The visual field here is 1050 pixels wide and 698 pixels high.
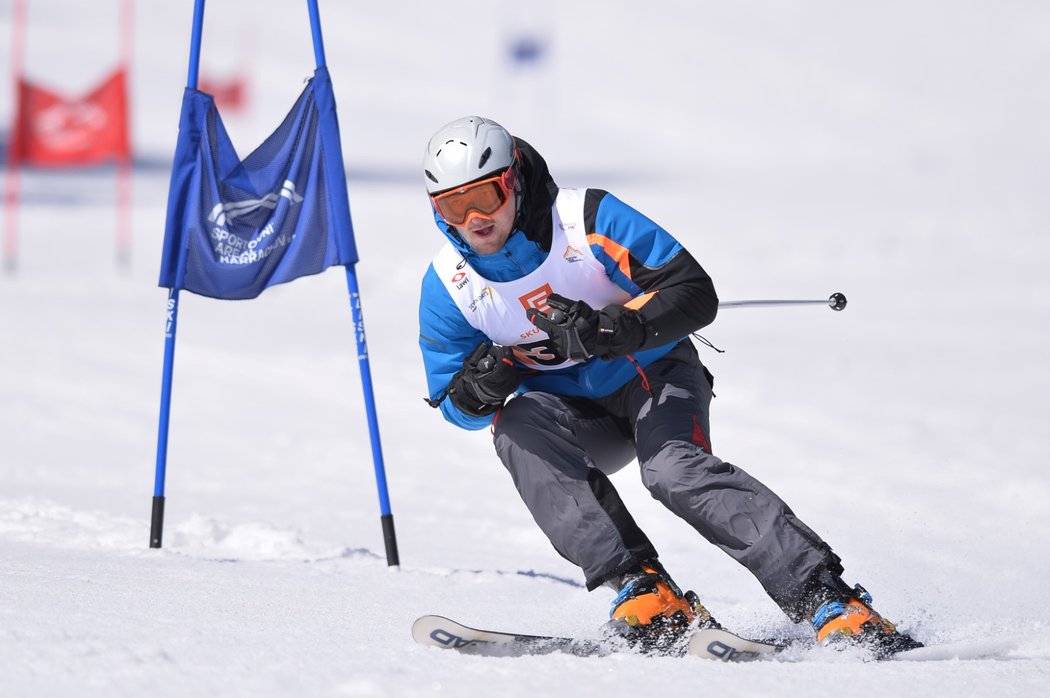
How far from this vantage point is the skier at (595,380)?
3.54m

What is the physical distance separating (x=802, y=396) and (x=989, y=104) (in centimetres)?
3517

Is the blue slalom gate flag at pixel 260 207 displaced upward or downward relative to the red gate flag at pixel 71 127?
downward

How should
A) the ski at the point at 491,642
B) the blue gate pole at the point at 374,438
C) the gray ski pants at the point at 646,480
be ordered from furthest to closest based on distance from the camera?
the blue gate pole at the point at 374,438, the gray ski pants at the point at 646,480, the ski at the point at 491,642

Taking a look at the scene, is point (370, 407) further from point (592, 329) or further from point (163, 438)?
point (592, 329)

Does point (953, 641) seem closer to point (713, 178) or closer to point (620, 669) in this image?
point (620, 669)

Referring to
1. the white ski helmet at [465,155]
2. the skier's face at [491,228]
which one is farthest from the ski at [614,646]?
the white ski helmet at [465,155]

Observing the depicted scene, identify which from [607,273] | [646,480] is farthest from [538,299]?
[646,480]

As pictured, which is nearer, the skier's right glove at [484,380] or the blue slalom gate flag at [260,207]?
the skier's right glove at [484,380]

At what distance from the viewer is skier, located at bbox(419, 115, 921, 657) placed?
11.6 ft

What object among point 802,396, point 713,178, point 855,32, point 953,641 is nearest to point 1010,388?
point 802,396

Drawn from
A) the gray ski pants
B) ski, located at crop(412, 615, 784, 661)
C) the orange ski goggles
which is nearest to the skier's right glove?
the gray ski pants

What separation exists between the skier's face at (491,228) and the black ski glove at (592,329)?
31 centimetres

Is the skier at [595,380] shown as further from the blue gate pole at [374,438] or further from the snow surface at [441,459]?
the blue gate pole at [374,438]

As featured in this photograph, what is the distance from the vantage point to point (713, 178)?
30922 mm
